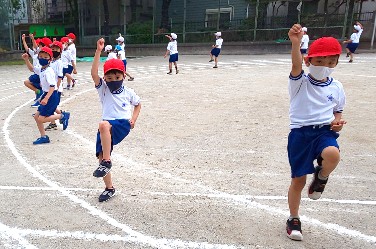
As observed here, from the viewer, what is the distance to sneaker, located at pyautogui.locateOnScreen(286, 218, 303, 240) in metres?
3.50

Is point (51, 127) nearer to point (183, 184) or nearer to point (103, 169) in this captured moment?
point (183, 184)

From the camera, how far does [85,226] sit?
384 cm

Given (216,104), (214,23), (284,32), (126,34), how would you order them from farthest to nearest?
(126,34), (214,23), (284,32), (216,104)

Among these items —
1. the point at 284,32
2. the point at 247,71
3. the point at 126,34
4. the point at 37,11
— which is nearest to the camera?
the point at 247,71

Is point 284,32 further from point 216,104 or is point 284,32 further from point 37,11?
point 37,11

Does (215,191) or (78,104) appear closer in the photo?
(215,191)

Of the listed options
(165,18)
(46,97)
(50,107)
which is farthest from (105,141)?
(165,18)

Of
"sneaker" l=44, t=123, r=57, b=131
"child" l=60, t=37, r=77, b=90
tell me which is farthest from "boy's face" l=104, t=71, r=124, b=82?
"child" l=60, t=37, r=77, b=90

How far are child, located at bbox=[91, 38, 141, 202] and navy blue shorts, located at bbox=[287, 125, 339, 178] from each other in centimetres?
209

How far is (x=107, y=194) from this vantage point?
447cm

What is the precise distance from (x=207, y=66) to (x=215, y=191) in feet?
49.6

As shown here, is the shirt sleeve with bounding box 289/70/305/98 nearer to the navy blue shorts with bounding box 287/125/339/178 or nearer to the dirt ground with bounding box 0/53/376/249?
the navy blue shorts with bounding box 287/125/339/178

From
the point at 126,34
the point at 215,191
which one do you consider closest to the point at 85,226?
the point at 215,191

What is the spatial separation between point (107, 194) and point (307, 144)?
2.48m
